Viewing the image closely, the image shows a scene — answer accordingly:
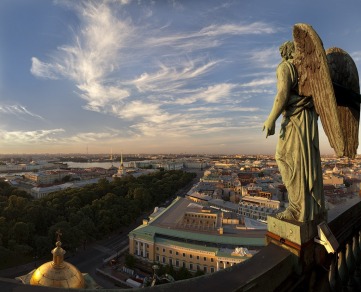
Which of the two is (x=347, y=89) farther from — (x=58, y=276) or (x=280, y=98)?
(x=58, y=276)

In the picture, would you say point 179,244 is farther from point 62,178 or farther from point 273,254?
point 62,178

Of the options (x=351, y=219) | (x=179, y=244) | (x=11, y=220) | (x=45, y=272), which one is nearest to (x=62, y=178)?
(x=11, y=220)

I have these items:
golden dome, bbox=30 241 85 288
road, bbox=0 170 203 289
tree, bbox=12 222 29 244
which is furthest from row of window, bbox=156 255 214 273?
golden dome, bbox=30 241 85 288

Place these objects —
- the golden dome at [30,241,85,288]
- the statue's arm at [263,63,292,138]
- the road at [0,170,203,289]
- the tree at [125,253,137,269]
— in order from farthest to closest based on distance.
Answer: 1. the tree at [125,253,137,269]
2. the road at [0,170,203,289]
3. the golden dome at [30,241,85,288]
4. the statue's arm at [263,63,292,138]

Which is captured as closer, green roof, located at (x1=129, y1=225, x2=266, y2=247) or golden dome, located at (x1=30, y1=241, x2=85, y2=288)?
golden dome, located at (x1=30, y1=241, x2=85, y2=288)

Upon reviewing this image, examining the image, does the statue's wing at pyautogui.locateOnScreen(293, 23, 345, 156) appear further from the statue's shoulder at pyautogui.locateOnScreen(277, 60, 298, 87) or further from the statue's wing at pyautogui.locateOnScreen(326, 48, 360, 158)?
the statue's wing at pyautogui.locateOnScreen(326, 48, 360, 158)

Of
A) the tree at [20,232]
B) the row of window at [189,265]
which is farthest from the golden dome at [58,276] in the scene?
the tree at [20,232]

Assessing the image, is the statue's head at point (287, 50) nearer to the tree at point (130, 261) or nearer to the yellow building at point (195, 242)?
the yellow building at point (195, 242)

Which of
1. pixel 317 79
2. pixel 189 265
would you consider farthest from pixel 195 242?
pixel 317 79
